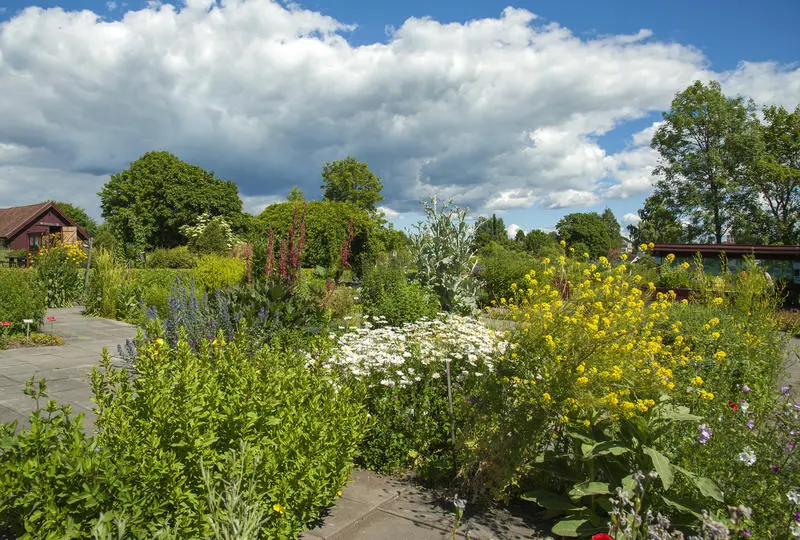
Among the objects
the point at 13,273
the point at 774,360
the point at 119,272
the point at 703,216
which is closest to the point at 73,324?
the point at 13,273

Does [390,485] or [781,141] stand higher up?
[781,141]

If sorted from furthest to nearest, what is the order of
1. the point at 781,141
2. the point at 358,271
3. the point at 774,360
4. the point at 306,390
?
the point at 781,141
the point at 358,271
the point at 774,360
the point at 306,390

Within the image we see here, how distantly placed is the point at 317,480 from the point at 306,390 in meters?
0.60

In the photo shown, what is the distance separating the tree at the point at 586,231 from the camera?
241 feet

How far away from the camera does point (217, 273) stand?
1260cm

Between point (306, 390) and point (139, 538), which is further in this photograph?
point (306, 390)

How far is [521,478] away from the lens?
345 centimetres

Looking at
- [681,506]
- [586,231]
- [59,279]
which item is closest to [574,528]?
[681,506]

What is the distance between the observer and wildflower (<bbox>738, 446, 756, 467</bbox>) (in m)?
2.63

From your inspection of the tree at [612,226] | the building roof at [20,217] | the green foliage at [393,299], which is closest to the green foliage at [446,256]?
the green foliage at [393,299]

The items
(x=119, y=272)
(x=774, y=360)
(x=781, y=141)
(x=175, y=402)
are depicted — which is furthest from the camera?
(x=781, y=141)

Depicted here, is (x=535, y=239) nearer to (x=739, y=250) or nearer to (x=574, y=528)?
(x=739, y=250)

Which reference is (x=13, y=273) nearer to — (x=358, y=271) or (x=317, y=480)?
(x=317, y=480)

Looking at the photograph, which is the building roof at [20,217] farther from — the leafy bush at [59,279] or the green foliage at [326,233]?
the leafy bush at [59,279]
